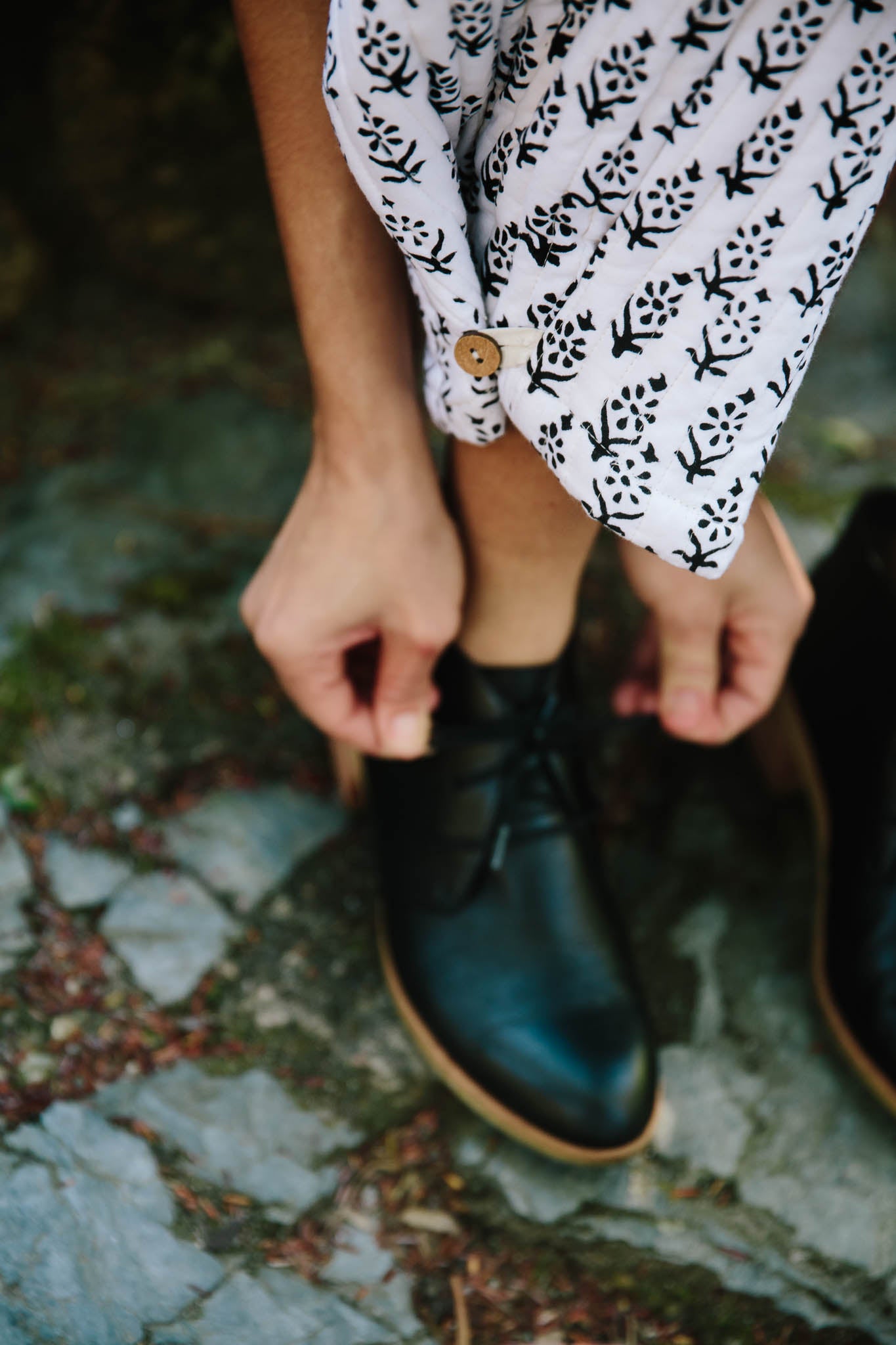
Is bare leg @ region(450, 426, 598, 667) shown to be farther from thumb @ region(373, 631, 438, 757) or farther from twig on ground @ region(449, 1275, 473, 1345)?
twig on ground @ region(449, 1275, 473, 1345)

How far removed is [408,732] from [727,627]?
0.37 m

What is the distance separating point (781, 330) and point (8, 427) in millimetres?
1408

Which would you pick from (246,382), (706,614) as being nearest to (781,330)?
(706,614)

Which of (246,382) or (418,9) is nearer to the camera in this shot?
(418,9)

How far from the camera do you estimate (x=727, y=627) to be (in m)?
A: 1.04

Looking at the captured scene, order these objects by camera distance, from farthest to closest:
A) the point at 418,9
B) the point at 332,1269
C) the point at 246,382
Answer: the point at 246,382 < the point at 332,1269 < the point at 418,9

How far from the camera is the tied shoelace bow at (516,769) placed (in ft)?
3.36

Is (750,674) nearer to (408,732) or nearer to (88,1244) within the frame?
(408,732)

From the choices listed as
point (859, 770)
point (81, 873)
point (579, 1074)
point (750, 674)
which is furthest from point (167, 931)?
point (859, 770)

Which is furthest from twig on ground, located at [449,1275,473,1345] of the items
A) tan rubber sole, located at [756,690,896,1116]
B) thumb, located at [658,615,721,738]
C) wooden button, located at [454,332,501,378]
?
wooden button, located at [454,332,501,378]

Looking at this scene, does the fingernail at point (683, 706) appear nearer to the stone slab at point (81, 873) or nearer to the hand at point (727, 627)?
the hand at point (727, 627)

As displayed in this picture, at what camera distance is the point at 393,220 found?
0.67 meters

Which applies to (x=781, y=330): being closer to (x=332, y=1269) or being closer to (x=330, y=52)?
(x=330, y=52)

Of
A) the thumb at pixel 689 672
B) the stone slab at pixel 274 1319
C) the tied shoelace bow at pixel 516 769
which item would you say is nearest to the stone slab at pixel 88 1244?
the stone slab at pixel 274 1319
